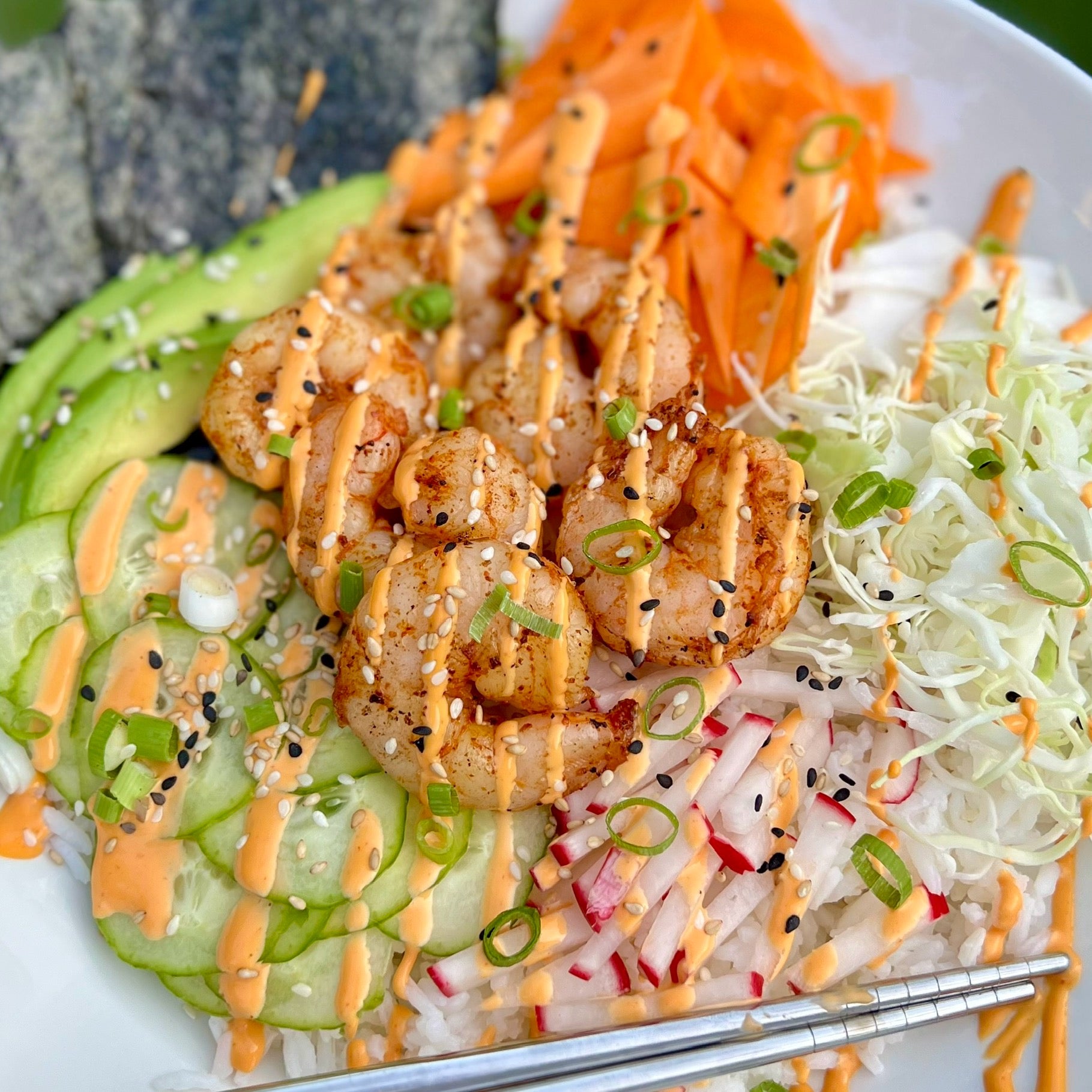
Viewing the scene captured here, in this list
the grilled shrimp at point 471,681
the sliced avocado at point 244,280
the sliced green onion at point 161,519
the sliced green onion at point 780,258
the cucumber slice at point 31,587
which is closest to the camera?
the grilled shrimp at point 471,681

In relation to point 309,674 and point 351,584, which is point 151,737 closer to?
point 309,674

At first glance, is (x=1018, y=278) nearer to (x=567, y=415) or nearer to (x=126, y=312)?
(x=567, y=415)

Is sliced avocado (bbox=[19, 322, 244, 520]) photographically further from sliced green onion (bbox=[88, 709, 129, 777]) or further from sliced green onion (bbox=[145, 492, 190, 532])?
sliced green onion (bbox=[88, 709, 129, 777])

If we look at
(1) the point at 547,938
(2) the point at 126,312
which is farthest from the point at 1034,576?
(2) the point at 126,312

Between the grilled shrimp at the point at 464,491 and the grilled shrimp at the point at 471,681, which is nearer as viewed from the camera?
the grilled shrimp at the point at 471,681

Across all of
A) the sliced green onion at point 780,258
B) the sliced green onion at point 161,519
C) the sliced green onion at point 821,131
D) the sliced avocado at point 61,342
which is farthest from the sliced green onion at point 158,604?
the sliced green onion at point 821,131

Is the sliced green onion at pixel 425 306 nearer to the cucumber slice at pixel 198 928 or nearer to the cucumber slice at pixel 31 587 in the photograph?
the cucumber slice at pixel 31 587
